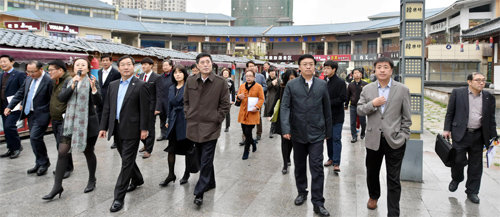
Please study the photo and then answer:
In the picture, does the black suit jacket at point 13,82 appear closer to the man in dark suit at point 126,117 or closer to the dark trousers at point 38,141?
the dark trousers at point 38,141

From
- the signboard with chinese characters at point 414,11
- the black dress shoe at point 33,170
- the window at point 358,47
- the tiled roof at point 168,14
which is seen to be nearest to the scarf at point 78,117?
the black dress shoe at point 33,170

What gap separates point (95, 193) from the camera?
171 inches

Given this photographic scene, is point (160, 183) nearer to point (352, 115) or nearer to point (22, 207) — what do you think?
point (22, 207)

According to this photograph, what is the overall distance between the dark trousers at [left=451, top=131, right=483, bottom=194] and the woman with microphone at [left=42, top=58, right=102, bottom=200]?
4487mm

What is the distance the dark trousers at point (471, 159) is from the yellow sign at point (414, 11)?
2.11 meters

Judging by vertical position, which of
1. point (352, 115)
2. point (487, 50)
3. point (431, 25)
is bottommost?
point (352, 115)

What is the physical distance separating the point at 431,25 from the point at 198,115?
3982cm

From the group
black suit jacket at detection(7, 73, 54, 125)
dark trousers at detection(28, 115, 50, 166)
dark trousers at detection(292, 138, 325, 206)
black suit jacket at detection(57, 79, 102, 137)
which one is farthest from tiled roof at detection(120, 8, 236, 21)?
dark trousers at detection(292, 138, 325, 206)

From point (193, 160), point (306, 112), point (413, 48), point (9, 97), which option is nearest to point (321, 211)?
point (306, 112)

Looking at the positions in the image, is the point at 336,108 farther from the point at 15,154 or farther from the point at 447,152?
the point at 15,154

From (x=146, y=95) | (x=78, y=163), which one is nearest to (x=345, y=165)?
(x=146, y=95)

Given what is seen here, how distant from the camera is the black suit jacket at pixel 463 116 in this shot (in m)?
4.20

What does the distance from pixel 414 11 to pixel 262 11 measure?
91194mm

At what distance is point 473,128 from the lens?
4.26m
